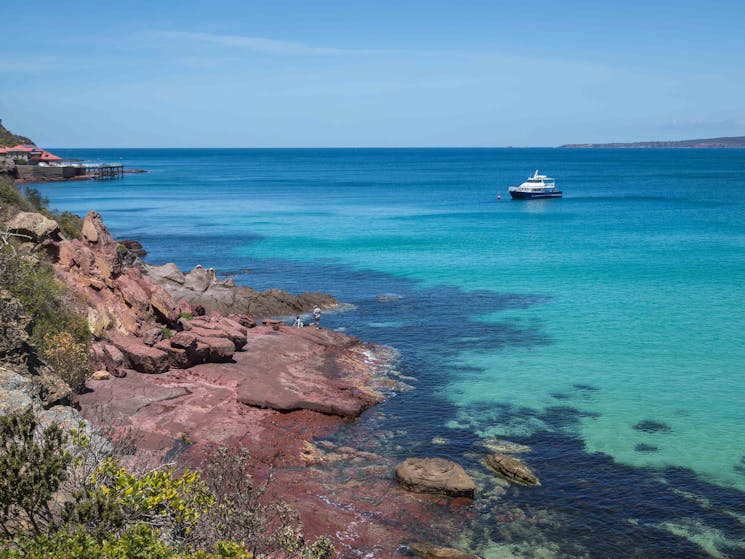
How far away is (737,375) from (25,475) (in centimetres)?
3272

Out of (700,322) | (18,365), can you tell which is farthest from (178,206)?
(18,365)

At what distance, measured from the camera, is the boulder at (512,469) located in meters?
23.6

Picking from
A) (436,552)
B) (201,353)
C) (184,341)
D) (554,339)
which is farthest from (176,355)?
(554,339)

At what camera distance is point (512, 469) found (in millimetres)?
23969

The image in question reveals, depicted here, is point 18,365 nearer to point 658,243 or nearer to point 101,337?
point 101,337

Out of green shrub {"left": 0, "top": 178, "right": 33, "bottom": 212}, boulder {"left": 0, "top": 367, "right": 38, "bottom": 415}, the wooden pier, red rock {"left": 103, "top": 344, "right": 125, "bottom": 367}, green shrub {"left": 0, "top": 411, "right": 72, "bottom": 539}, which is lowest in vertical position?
red rock {"left": 103, "top": 344, "right": 125, "bottom": 367}

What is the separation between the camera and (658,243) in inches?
2842

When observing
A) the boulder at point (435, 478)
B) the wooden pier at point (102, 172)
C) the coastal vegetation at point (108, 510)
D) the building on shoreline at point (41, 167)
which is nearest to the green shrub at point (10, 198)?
the coastal vegetation at point (108, 510)

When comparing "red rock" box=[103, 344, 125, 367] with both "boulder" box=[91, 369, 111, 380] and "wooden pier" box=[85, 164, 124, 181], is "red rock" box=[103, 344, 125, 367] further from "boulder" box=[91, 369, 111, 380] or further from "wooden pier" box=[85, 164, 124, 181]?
"wooden pier" box=[85, 164, 124, 181]

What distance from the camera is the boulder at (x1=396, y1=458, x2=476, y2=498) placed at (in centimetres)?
2261

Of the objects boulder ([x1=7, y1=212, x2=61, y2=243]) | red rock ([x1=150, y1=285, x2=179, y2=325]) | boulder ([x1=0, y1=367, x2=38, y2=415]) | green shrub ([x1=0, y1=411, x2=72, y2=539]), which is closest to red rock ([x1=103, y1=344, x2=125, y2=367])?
red rock ([x1=150, y1=285, x2=179, y2=325])

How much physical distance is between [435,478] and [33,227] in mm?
23231

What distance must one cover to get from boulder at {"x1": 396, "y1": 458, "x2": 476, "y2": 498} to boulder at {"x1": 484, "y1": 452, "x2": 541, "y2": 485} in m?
1.45

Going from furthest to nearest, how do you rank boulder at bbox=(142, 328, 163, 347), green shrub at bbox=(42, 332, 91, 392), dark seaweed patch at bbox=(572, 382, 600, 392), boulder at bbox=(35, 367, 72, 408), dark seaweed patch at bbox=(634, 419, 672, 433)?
dark seaweed patch at bbox=(572, 382, 600, 392), boulder at bbox=(142, 328, 163, 347), dark seaweed patch at bbox=(634, 419, 672, 433), green shrub at bbox=(42, 332, 91, 392), boulder at bbox=(35, 367, 72, 408)
